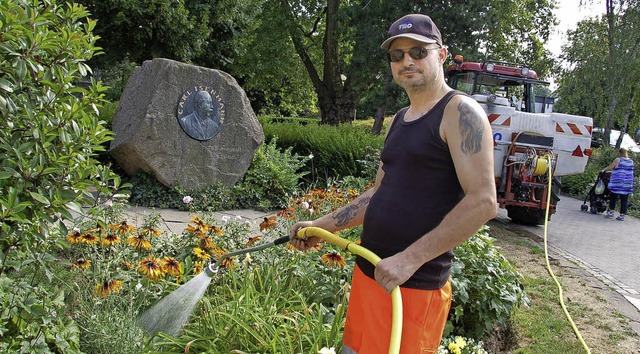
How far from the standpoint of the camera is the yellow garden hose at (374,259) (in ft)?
5.05

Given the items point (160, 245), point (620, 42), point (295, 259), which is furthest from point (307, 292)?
point (620, 42)

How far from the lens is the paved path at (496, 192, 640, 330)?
21.2 ft

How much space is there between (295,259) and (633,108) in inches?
762

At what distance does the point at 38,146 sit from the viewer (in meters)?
2.32

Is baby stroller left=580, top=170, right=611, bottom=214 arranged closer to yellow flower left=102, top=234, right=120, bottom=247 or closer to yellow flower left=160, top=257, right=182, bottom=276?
yellow flower left=160, top=257, right=182, bottom=276

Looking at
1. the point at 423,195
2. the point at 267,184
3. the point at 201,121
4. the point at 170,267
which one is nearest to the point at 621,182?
the point at 267,184

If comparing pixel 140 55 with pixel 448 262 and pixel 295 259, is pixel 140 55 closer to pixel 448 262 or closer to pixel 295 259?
pixel 295 259

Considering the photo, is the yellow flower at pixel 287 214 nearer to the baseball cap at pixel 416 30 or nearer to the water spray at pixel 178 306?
the water spray at pixel 178 306

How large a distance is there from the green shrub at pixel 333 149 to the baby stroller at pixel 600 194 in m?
5.71

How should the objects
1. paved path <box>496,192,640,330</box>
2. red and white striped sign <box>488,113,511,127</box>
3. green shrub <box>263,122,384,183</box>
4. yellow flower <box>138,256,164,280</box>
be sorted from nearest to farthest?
yellow flower <box>138,256,164,280</box> → paved path <box>496,192,640,330</box> → red and white striped sign <box>488,113,511,127</box> → green shrub <box>263,122,384,183</box>

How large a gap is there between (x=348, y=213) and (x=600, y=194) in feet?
38.8

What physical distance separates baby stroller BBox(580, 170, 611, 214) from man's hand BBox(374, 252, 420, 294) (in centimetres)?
1205

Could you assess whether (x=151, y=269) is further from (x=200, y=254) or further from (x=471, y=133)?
(x=471, y=133)

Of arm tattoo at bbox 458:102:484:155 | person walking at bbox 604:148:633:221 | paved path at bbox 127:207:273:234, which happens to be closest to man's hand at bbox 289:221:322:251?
arm tattoo at bbox 458:102:484:155
